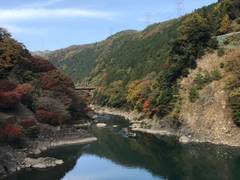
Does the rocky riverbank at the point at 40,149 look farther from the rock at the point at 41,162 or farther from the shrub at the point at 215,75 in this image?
the shrub at the point at 215,75

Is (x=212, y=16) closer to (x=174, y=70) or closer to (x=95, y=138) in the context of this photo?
(x=174, y=70)

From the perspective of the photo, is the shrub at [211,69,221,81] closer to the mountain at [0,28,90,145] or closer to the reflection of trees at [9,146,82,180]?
the reflection of trees at [9,146,82,180]

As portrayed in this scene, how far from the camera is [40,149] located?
273 feet

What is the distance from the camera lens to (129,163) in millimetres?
76688

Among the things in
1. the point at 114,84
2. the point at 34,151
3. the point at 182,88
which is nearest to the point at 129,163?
the point at 34,151

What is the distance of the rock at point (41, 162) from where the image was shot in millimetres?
70812

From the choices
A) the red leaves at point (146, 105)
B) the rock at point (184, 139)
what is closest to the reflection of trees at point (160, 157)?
the rock at point (184, 139)

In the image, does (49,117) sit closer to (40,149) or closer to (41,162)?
(40,149)

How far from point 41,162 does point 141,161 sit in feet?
51.9

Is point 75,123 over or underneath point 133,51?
underneath

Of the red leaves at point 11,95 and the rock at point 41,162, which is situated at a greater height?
the red leaves at point 11,95

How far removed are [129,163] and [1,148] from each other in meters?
19.4

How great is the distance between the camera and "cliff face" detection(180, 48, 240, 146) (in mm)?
87312

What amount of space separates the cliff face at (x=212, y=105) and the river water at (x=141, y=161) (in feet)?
15.1
